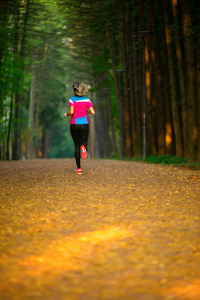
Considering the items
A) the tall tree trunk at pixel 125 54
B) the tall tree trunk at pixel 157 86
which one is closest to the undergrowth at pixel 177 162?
the tall tree trunk at pixel 157 86

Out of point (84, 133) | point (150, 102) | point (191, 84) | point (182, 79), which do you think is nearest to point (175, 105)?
point (182, 79)

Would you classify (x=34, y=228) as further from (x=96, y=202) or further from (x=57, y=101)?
(x=57, y=101)

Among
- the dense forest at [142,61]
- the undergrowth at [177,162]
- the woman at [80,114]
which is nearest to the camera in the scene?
the woman at [80,114]

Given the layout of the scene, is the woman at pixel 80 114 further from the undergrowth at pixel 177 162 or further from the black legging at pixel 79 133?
the undergrowth at pixel 177 162

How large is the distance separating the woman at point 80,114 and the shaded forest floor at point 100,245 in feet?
9.96

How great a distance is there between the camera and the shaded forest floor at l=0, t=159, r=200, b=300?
3.65 meters

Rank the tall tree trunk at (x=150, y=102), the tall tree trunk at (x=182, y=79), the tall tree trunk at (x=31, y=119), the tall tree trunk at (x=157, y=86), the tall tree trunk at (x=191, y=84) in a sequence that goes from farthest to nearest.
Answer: the tall tree trunk at (x=31, y=119)
the tall tree trunk at (x=150, y=102)
the tall tree trunk at (x=157, y=86)
the tall tree trunk at (x=182, y=79)
the tall tree trunk at (x=191, y=84)

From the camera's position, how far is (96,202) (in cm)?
769

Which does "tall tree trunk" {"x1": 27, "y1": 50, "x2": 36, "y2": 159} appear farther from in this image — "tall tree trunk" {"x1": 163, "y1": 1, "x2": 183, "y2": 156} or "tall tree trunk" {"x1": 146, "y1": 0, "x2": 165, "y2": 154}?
"tall tree trunk" {"x1": 163, "y1": 1, "x2": 183, "y2": 156}

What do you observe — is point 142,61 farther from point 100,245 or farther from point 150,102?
point 100,245

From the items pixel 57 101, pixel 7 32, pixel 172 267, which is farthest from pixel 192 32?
pixel 57 101

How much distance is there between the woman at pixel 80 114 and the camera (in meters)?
11.7

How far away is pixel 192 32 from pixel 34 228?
12892 millimetres

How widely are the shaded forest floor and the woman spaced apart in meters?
3.03
